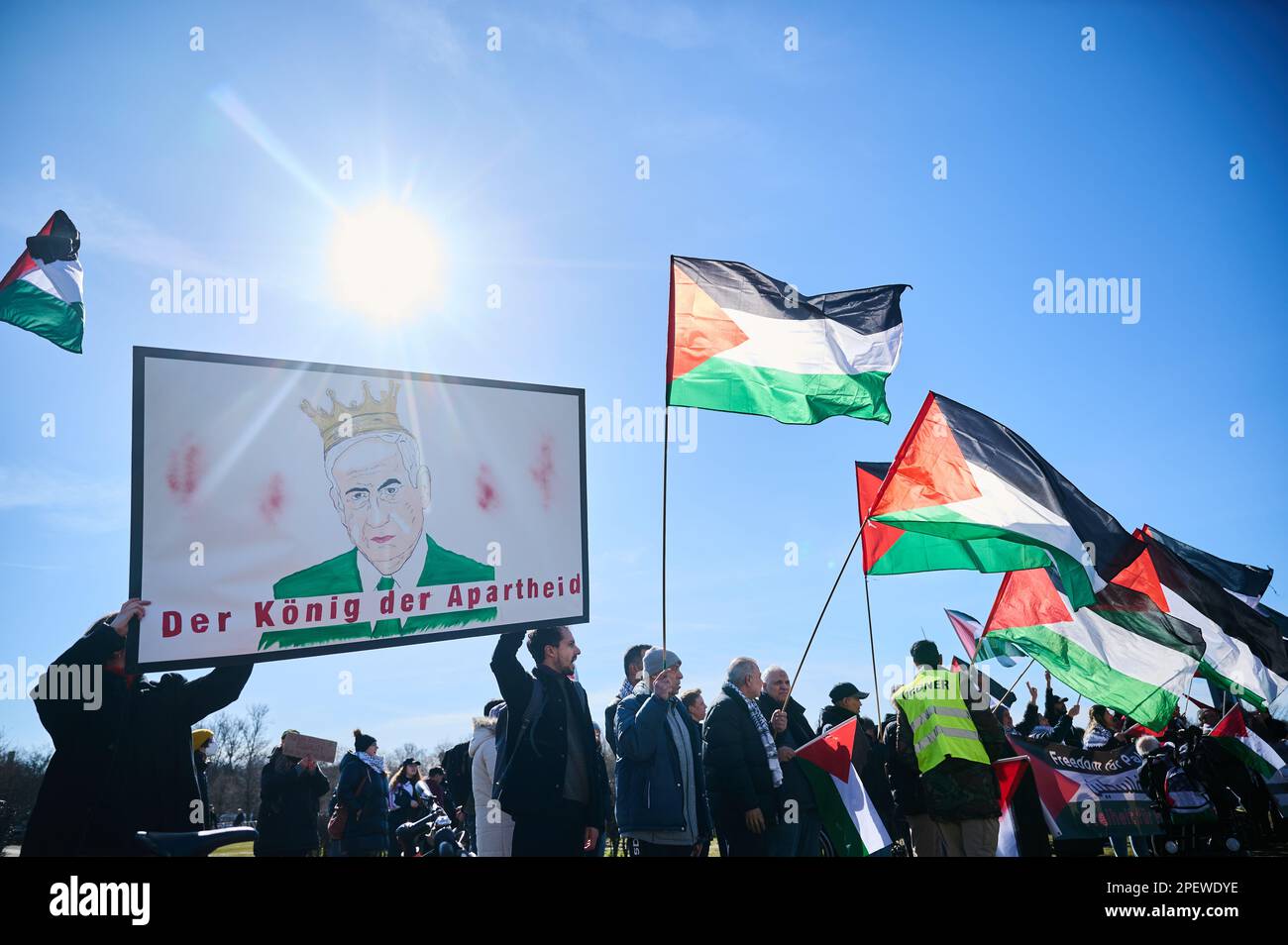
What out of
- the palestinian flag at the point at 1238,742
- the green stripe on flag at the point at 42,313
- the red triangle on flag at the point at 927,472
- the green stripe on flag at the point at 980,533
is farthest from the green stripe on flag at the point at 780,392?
the palestinian flag at the point at 1238,742

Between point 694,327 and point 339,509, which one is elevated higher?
point 694,327

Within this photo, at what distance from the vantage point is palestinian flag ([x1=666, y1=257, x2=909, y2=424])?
9578mm

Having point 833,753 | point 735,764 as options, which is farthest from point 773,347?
point 735,764

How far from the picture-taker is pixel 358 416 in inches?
256

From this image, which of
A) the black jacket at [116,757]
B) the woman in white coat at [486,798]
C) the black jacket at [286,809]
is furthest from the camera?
the black jacket at [286,809]

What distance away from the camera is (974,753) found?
27.2ft

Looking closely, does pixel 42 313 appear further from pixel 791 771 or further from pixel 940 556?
pixel 940 556

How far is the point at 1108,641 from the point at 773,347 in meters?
5.62

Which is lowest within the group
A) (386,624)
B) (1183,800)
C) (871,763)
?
(1183,800)

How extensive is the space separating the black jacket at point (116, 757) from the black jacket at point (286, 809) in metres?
4.17

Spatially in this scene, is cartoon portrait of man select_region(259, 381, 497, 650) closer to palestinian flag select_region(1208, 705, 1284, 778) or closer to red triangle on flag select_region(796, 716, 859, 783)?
red triangle on flag select_region(796, 716, 859, 783)

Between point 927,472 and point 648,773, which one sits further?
point 927,472

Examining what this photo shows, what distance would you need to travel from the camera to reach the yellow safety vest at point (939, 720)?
327 inches

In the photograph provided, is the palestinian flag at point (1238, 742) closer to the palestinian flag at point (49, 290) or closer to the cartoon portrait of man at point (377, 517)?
the cartoon portrait of man at point (377, 517)
